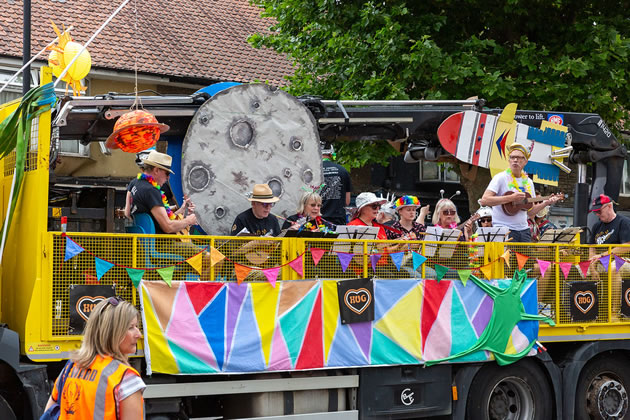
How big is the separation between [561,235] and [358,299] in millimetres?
2977

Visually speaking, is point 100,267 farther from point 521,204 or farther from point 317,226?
point 521,204

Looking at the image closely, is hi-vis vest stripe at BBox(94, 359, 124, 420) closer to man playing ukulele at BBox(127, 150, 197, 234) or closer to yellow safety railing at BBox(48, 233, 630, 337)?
yellow safety railing at BBox(48, 233, 630, 337)

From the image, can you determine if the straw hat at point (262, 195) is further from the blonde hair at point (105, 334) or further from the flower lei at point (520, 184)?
the blonde hair at point (105, 334)

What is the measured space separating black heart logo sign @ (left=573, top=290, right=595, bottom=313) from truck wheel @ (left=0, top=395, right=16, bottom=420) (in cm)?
588

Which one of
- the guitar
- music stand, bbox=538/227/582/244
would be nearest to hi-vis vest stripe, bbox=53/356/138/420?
the guitar

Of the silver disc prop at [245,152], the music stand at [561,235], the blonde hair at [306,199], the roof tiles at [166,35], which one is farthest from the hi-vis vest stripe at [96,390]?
the roof tiles at [166,35]

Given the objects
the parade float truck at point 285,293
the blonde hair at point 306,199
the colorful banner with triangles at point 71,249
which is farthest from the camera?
the blonde hair at point 306,199

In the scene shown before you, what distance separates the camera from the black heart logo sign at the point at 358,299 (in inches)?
338

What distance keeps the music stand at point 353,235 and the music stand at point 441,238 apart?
61 centimetres

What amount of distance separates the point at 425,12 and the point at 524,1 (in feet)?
6.08

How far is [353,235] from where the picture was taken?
8875 mm

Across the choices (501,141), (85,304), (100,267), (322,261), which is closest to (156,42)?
(501,141)

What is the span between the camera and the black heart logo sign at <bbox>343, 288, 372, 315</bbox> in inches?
338

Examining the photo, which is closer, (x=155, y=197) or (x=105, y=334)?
(x=105, y=334)
